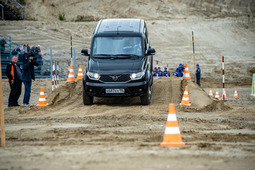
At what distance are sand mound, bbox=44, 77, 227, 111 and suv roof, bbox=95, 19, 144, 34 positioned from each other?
247 centimetres

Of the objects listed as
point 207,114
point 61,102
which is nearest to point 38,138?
point 207,114

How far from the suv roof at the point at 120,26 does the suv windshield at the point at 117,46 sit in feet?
1.15

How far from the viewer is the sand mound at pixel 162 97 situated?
12680mm

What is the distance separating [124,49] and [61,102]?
3.14m

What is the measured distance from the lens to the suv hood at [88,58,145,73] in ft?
39.1

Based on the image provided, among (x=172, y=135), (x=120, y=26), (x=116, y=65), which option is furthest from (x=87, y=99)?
(x=172, y=135)

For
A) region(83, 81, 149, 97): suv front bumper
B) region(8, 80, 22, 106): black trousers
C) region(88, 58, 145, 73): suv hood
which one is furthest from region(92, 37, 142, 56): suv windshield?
region(8, 80, 22, 106): black trousers

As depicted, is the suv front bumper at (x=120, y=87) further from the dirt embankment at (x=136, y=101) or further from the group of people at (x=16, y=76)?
the group of people at (x=16, y=76)

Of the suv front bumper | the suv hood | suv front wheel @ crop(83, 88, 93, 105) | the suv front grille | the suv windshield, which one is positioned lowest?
suv front wheel @ crop(83, 88, 93, 105)

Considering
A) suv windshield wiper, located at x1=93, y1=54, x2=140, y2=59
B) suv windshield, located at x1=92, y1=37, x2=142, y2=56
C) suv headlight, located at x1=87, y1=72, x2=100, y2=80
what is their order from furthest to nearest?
suv windshield, located at x1=92, y1=37, x2=142, y2=56, suv windshield wiper, located at x1=93, y1=54, x2=140, y2=59, suv headlight, located at x1=87, y1=72, x2=100, y2=80

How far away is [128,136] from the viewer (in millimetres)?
7270

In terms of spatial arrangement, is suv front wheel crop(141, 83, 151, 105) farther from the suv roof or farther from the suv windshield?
the suv roof

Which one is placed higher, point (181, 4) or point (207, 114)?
point (181, 4)

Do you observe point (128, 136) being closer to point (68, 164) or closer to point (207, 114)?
point (68, 164)
